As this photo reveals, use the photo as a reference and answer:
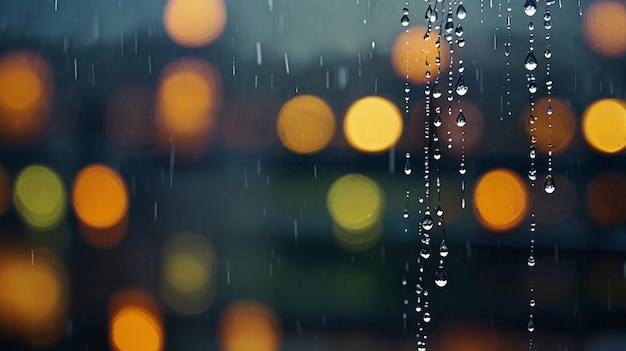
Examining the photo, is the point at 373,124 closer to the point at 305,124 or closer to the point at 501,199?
the point at 305,124

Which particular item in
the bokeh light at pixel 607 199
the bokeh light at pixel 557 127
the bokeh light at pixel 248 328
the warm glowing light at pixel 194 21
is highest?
the warm glowing light at pixel 194 21

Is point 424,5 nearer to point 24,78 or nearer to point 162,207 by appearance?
point 162,207

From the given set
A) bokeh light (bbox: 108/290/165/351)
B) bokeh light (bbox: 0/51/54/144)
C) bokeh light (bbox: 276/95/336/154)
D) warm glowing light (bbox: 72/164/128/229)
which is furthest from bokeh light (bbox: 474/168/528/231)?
bokeh light (bbox: 0/51/54/144)

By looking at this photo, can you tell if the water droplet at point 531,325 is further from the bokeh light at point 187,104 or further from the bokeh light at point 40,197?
the bokeh light at point 40,197

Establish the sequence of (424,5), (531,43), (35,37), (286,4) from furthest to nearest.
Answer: (35,37)
(286,4)
(531,43)
(424,5)

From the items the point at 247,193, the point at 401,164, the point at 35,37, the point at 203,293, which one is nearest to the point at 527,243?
the point at 401,164

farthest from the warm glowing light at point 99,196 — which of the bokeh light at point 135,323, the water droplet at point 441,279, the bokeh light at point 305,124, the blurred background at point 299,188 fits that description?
the water droplet at point 441,279
